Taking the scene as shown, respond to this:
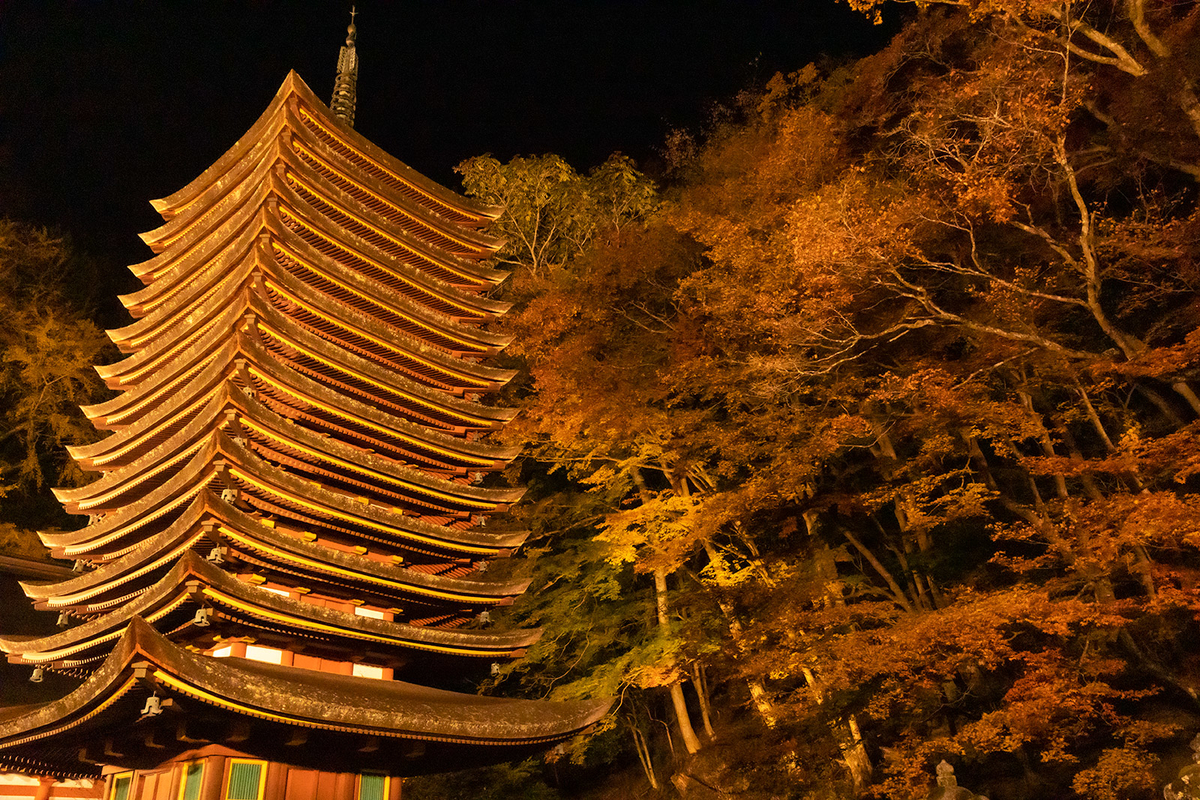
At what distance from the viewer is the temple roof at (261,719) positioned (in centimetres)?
776

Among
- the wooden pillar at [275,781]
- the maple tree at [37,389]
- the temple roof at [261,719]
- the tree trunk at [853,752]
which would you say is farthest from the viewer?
the maple tree at [37,389]

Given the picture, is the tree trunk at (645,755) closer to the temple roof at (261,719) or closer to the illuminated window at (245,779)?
the temple roof at (261,719)

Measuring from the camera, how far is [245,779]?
9.04 meters

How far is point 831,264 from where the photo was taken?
38.5ft

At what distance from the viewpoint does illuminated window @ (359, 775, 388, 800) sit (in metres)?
10.1

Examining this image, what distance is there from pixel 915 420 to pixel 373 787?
30.1ft

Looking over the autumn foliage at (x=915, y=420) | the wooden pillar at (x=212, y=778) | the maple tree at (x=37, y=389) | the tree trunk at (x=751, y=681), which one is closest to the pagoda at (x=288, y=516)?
the wooden pillar at (x=212, y=778)

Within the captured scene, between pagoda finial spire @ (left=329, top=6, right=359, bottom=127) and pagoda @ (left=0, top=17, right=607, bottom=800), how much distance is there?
2.56m

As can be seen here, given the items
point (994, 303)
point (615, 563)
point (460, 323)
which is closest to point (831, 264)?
point (994, 303)

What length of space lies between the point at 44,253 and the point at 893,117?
2365 centimetres

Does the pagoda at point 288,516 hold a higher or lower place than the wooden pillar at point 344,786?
higher

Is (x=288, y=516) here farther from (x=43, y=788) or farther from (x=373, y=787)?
(x=43, y=788)

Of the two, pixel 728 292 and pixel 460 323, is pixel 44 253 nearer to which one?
pixel 460 323

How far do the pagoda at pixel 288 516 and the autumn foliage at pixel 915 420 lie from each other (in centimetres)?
390
